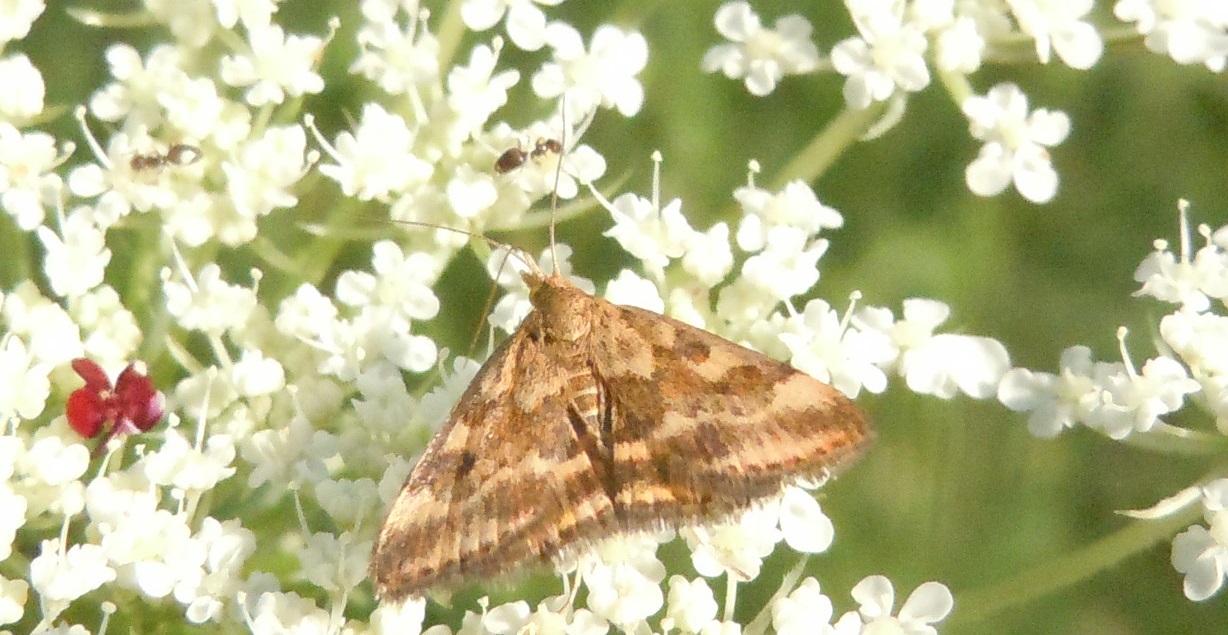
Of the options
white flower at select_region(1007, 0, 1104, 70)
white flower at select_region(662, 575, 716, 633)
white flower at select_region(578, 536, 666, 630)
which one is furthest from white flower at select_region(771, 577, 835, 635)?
white flower at select_region(1007, 0, 1104, 70)

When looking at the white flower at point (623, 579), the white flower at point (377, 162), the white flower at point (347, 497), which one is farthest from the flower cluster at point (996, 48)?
the white flower at point (347, 497)

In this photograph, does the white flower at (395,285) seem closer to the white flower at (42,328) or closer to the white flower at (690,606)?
the white flower at (42,328)

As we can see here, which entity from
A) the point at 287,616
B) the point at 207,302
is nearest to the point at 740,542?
the point at 287,616

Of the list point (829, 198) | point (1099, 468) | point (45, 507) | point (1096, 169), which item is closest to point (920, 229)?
point (829, 198)

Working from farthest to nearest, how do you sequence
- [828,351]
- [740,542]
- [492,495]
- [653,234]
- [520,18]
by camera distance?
[520,18] → [653,234] → [828,351] → [740,542] → [492,495]

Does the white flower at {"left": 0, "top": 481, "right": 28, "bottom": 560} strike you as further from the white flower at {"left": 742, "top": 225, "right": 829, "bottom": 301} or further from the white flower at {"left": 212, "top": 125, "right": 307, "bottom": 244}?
the white flower at {"left": 742, "top": 225, "right": 829, "bottom": 301}

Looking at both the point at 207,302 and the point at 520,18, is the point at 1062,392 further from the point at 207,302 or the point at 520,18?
the point at 207,302
